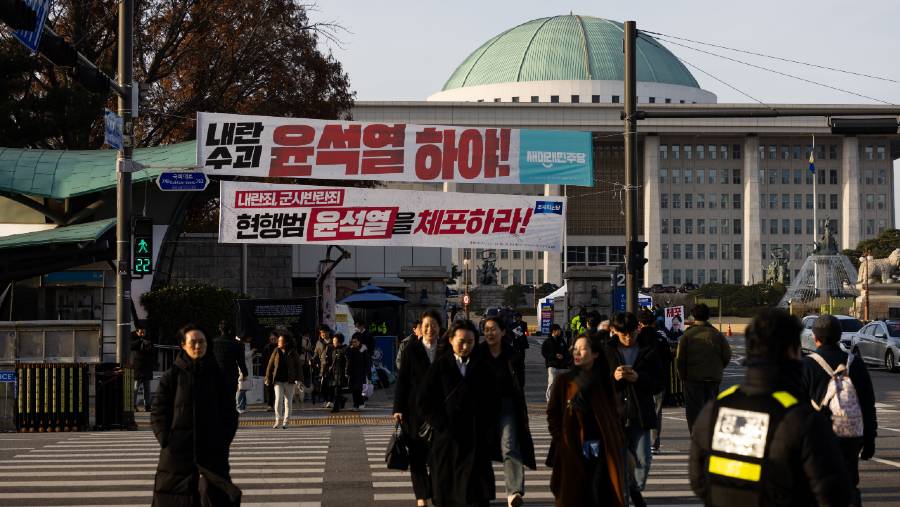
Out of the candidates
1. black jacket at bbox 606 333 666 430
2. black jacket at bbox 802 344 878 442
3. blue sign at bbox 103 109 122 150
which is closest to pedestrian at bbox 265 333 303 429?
blue sign at bbox 103 109 122 150

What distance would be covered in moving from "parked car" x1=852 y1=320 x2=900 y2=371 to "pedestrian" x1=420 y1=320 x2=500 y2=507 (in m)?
27.5

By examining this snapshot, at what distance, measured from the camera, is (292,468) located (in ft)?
47.4

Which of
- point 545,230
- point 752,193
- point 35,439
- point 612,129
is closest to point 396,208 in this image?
point 545,230

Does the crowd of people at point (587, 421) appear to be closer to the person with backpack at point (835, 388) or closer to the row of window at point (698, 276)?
the person with backpack at point (835, 388)

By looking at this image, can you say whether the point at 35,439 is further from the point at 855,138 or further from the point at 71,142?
the point at 855,138

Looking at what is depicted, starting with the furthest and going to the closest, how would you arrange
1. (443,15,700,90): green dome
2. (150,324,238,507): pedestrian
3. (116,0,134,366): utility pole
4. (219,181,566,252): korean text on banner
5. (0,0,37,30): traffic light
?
(443,15,700,90): green dome
(219,181,566,252): korean text on banner
(116,0,134,366): utility pole
(0,0,37,30): traffic light
(150,324,238,507): pedestrian

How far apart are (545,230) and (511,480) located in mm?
15709

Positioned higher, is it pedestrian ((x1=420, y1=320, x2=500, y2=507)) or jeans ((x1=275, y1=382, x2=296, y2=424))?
pedestrian ((x1=420, y1=320, x2=500, y2=507))

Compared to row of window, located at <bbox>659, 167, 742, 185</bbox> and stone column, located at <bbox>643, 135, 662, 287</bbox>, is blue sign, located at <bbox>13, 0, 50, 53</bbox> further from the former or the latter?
row of window, located at <bbox>659, 167, 742, 185</bbox>

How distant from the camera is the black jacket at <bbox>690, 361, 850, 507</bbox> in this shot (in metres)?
5.34

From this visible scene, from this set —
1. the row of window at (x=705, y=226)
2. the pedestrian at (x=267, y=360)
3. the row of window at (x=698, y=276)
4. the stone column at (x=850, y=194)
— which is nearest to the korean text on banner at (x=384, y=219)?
the pedestrian at (x=267, y=360)

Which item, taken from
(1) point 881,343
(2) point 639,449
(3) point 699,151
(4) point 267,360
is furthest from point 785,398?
(3) point 699,151

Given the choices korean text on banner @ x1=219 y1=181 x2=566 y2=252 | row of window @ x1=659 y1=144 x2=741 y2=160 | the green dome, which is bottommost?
korean text on banner @ x1=219 y1=181 x2=566 y2=252

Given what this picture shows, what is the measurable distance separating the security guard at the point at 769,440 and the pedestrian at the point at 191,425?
157 inches
